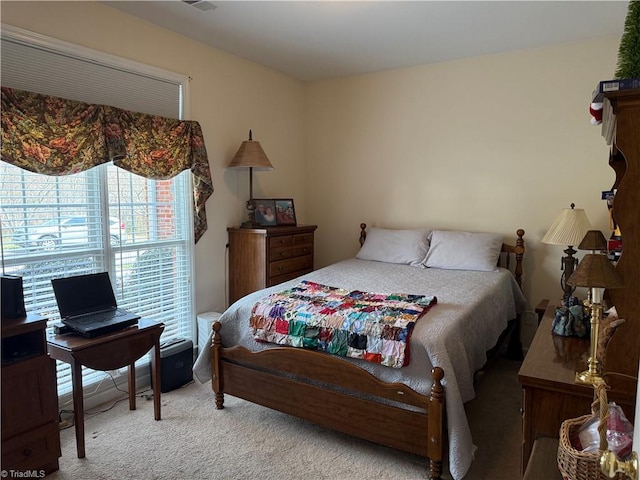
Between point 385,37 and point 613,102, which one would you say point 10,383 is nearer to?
point 613,102

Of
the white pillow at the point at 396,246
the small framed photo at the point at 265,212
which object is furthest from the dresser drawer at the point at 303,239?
the white pillow at the point at 396,246

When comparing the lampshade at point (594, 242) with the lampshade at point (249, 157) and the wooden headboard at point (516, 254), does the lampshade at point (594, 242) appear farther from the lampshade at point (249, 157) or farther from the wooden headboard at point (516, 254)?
the lampshade at point (249, 157)

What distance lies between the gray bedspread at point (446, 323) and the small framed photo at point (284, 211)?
2.25 ft

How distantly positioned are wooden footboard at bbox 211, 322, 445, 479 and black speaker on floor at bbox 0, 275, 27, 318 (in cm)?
100

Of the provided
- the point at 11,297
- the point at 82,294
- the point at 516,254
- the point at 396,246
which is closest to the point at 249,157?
the point at 396,246

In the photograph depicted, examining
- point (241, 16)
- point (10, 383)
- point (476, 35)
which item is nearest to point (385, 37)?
point (476, 35)

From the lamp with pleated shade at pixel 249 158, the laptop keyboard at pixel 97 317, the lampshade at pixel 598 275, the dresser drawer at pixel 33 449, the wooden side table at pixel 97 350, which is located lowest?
the dresser drawer at pixel 33 449

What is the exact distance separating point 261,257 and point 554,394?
242 cm

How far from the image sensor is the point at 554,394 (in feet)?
5.09

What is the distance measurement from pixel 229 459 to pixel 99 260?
1.50 m

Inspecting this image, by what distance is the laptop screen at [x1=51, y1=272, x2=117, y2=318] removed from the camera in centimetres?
236

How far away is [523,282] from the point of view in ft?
12.0

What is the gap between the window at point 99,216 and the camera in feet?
7.80

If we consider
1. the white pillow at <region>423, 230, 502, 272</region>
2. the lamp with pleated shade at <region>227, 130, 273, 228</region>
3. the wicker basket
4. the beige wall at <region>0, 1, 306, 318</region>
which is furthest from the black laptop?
the white pillow at <region>423, 230, 502, 272</region>
